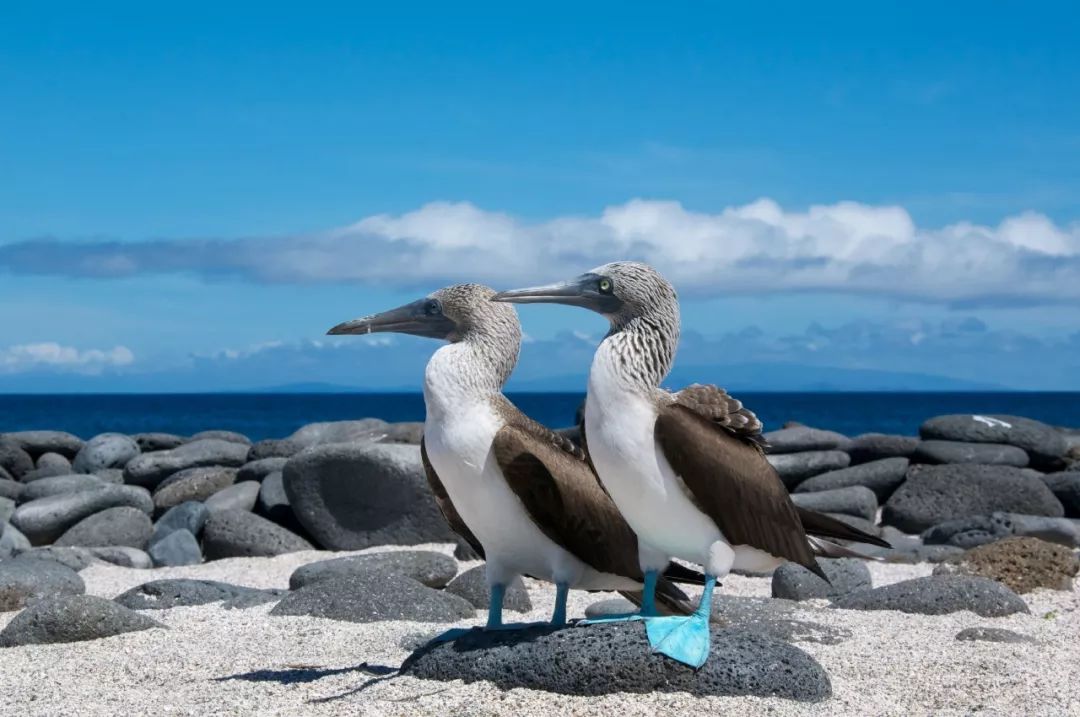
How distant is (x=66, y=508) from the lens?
16172 millimetres

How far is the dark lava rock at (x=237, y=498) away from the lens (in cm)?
1603

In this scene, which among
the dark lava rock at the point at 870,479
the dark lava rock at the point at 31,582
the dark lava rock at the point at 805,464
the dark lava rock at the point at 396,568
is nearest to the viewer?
the dark lava rock at the point at 31,582

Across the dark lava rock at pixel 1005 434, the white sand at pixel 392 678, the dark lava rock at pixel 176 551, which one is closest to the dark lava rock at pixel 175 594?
the white sand at pixel 392 678

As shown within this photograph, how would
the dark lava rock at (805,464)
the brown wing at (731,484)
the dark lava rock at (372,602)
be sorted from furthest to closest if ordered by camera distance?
the dark lava rock at (805,464) → the dark lava rock at (372,602) → the brown wing at (731,484)

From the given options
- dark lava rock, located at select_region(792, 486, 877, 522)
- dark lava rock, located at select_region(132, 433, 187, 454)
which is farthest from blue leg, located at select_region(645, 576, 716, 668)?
dark lava rock, located at select_region(132, 433, 187, 454)

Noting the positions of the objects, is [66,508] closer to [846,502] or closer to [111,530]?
[111,530]

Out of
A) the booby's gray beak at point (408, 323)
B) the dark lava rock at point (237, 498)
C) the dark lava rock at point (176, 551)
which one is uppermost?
the booby's gray beak at point (408, 323)

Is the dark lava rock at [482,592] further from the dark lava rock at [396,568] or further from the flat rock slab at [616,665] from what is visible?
the flat rock slab at [616,665]

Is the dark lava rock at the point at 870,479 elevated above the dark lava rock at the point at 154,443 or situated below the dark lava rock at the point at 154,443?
below

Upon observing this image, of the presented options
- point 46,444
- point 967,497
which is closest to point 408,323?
point 967,497

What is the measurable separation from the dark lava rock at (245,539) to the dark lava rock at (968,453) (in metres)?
8.65

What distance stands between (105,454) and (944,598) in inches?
662

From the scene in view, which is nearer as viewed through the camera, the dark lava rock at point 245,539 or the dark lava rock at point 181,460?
the dark lava rock at point 245,539

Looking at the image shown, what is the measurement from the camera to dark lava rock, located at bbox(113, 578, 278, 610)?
395 inches
